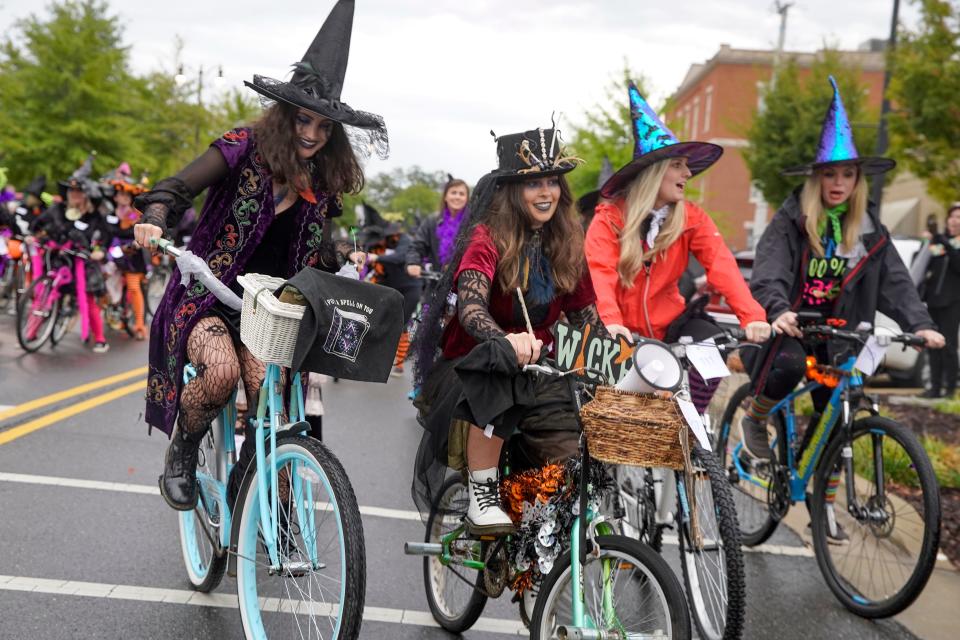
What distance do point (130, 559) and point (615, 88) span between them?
22386mm

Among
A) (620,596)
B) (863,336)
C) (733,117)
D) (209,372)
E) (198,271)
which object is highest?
(733,117)

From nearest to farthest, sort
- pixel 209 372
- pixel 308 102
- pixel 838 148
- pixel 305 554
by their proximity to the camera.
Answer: pixel 305 554 < pixel 209 372 < pixel 308 102 < pixel 838 148

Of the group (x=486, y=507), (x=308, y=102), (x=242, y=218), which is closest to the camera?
(x=486, y=507)

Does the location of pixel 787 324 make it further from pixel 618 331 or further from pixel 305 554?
pixel 305 554

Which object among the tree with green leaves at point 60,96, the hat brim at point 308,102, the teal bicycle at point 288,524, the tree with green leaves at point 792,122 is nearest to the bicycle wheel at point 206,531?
the teal bicycle at point 288,524

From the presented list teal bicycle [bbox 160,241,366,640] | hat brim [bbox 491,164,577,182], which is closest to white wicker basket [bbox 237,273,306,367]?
teal bicycle [bbox 160,241,366,640]

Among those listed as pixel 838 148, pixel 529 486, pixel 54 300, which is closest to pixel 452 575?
pixel 529 486

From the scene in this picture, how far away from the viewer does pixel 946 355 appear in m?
10.5

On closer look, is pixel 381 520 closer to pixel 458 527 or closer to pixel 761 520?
pixel 458 527

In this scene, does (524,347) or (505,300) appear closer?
(524,347)

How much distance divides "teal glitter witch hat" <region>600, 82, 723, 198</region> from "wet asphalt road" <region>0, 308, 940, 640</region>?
6.82 feet

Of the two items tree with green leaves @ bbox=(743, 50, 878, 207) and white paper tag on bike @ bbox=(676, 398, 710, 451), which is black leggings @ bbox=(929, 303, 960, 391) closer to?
white paper tag on bike @ bbox=(676, 398, 710, 451)

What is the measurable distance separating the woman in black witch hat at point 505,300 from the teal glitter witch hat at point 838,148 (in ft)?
6.16

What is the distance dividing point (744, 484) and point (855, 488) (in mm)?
989
